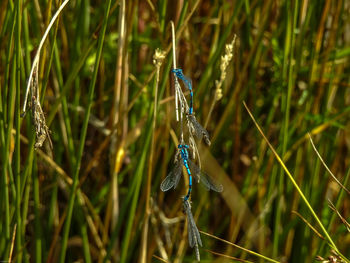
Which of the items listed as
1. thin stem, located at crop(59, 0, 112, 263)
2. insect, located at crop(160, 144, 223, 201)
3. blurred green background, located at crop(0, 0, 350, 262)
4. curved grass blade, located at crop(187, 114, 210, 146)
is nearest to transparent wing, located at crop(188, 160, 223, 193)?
insect, located at crop(160, 144, 223, 201)

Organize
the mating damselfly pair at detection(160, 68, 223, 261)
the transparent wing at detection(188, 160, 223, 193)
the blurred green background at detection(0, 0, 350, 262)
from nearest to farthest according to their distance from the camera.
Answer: the mating damselfly pair at detection(160, 68, 223, 261), the transparent wing at detection(188, 160, 223, 193), the blurred green background at detection(0, 0, 350, 262)

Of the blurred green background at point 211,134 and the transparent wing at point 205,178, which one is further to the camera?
the blurred green background at point 211,134

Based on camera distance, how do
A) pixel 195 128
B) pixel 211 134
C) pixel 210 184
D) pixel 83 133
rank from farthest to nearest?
pixel 211 134 < pixel 83 133 < pixel 210 184 < pixel 195 128

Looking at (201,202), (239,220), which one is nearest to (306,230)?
(239,220)

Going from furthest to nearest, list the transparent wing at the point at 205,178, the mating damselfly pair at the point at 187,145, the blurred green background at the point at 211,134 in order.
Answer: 1. the blurred green background at the point at 211,134
2. the transparent wing at the point at 205,178
3. the mating damselfly pair at the point at 187,145

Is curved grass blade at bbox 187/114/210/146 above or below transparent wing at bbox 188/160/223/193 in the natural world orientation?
above

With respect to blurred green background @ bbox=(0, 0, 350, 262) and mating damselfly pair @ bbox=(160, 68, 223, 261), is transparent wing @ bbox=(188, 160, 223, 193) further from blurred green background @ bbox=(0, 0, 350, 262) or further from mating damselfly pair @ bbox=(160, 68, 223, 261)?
blurred green background @ bbox=(0, 0, 350, 262)

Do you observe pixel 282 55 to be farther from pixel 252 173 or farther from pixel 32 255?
pixel 32 255

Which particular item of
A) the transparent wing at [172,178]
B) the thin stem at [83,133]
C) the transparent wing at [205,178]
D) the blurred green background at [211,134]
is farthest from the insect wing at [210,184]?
the blurred green background at [211,134]

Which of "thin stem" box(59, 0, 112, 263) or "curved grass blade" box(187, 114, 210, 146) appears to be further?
"thin stem" box(59, 0, 112, 263)

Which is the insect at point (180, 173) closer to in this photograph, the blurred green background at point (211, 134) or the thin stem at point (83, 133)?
the thin stem at point (83, 133)

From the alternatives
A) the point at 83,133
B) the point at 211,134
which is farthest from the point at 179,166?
the point at 211,134

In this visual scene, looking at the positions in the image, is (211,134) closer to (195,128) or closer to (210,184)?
(210,184)
